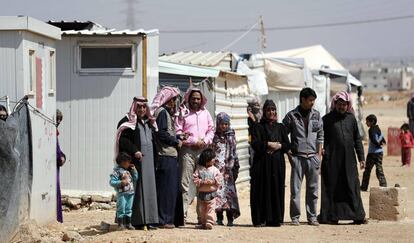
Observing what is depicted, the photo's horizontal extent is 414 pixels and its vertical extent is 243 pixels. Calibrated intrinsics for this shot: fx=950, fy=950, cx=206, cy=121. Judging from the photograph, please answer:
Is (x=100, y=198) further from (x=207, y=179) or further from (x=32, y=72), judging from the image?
(x=32, y=72)

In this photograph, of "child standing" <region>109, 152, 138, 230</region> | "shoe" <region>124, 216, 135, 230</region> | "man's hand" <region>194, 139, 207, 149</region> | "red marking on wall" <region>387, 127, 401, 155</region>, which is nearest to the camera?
"child standing" <region>109, 152, 138, 230</region>

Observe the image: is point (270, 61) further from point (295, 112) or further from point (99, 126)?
point (295, 112)

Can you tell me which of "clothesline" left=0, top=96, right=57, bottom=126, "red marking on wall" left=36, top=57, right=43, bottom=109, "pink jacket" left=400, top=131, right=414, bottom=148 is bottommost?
"pink jacket" left=400, top=131, right=414, bottom=148

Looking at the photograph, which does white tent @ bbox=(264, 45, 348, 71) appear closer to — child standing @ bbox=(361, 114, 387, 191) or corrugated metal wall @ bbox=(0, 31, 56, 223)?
child standing @ bbox=(361, 114, 387, 191)

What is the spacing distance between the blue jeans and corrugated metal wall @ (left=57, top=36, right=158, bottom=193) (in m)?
3.44

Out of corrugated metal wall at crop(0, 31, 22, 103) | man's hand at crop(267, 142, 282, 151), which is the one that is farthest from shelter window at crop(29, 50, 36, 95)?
man's hand at crop(267, 142, 282, 151)

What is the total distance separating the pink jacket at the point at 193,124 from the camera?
10.9 meters

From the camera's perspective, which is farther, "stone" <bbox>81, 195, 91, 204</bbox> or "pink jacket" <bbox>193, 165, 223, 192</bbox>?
"stone" <bbox>81, 195, 91, 204</bbox>

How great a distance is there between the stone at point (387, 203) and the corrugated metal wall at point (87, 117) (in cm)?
357

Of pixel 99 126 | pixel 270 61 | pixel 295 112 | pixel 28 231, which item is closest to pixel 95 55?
pixel 99 126

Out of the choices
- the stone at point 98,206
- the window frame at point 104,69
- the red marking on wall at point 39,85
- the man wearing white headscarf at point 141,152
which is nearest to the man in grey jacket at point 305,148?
the man wearing white headscarf at point 141,152

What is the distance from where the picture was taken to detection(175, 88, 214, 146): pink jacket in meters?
10.9

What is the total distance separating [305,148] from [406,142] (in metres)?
11.7

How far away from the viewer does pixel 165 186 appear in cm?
1056
